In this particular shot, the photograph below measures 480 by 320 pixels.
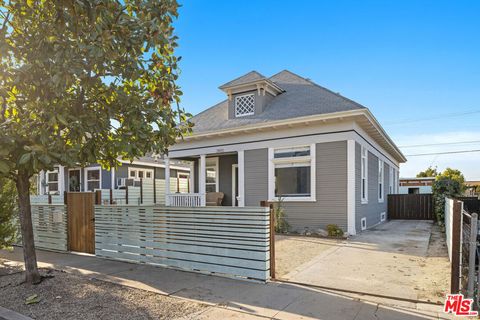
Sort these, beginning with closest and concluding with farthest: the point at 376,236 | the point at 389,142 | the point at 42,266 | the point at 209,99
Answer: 1. the point at 42,266
2. the point at 376,236
3. the point at 389,142
4. the point at 209,99

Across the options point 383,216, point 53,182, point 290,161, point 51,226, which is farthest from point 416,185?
point 51,226

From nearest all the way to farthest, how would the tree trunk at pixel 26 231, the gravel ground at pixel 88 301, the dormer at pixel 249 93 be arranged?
1. the gravel ground at pixel 88 301
2. the tree trunk at pixel 26 231
3. the dormer at pixel 249 93

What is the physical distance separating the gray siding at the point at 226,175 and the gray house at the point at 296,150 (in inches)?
1.8

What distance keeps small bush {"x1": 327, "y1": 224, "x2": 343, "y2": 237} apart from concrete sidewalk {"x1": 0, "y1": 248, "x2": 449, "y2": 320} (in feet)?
16.9

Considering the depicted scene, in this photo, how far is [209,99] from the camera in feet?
53.6

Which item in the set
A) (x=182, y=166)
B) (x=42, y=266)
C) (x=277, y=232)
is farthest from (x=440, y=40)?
(x=182, y=166)

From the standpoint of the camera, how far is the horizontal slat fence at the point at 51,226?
25.5 ft

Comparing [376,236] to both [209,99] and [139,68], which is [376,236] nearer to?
[139,68]

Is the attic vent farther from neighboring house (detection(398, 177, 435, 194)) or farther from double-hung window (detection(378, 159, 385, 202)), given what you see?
neighboring house (detection(398, 177, 435, 194))

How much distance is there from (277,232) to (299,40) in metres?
7.81

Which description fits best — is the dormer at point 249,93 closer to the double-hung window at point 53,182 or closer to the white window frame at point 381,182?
the white window frame at point 381,182

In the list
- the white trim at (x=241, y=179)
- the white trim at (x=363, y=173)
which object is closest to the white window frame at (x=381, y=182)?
the white trim at (x=363, y=173)

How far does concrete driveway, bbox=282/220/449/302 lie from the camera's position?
457 cm

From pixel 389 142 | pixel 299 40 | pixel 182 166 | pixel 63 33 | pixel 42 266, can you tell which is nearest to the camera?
pixel 63 33
